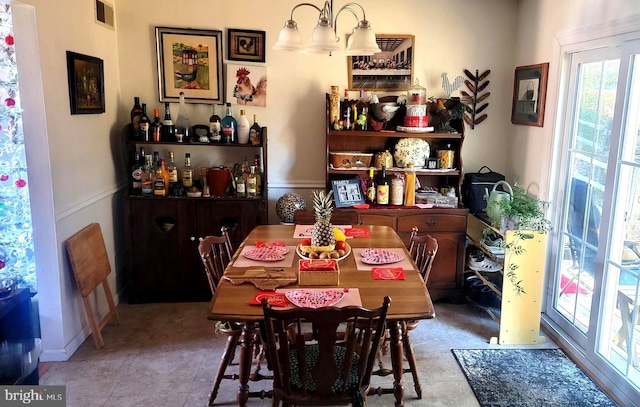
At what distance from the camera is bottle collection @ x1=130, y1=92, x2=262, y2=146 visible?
3596 mm

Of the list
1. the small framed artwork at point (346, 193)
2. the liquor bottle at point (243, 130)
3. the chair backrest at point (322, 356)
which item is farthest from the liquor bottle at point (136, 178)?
the chair backrest at point (322, 356)

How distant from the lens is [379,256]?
8.20 ft

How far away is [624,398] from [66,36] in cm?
373

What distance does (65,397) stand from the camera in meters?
2.51

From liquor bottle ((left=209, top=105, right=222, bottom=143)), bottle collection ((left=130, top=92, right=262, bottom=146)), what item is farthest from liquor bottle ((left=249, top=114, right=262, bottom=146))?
liquor bottle ((left=209, top=105, right=222, bottom=143))

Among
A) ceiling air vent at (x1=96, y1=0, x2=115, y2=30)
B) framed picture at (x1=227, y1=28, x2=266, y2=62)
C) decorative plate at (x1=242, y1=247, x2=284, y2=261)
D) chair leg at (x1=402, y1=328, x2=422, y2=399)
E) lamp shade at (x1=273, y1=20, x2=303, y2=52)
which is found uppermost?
ceiling air vent at (x1=96, y1=0, x2=115, y2=30)

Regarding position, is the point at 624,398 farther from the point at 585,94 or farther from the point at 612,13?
the point at 612,13

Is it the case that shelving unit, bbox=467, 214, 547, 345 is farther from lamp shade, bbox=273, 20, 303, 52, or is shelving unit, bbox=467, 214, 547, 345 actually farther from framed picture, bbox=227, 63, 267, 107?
framed picture, bbox=227, 63, 267, 107

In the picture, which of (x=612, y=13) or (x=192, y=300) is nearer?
(x=612, y=13)

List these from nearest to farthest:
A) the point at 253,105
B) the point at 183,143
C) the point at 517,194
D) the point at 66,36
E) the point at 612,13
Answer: the point at 612,13 → the point at 66,36 → the point at 517,194 → the point at 183,143 → the point at 253,105

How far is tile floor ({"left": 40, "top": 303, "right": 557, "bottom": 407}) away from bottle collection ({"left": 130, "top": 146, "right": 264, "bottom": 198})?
884mm

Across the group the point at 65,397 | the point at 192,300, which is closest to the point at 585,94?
the point at 192,300

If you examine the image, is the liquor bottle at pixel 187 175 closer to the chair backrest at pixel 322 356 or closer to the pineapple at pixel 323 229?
the pineapple at pixel 323 229

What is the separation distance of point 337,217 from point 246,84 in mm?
1352
